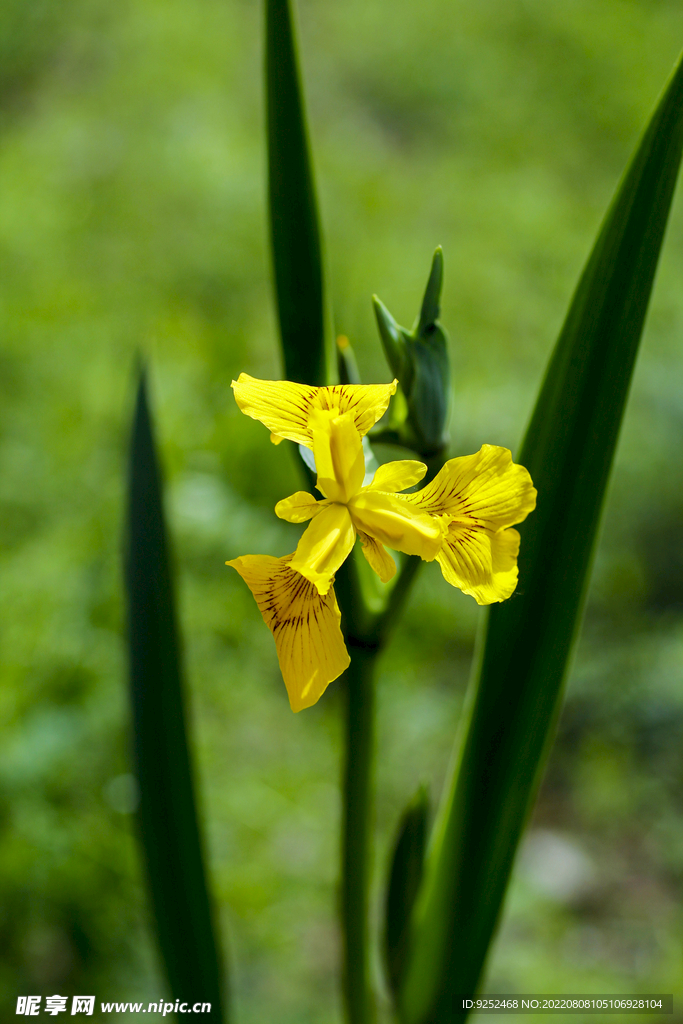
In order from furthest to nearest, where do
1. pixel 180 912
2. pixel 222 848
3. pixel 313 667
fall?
pixel 222 848 < pixel 180 912 < pixel 313 667

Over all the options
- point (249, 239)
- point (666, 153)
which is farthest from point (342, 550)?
point (249, 239)

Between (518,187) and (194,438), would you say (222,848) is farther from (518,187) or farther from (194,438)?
(518,187)

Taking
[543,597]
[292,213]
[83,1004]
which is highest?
[292,213]

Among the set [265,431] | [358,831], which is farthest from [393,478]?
[265,431]

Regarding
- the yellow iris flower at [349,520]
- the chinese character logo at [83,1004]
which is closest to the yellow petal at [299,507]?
the yellow iris flower at [349,520]

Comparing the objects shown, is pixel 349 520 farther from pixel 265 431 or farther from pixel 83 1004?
pixel 265 431

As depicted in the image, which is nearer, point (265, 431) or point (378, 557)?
point (378, 557)

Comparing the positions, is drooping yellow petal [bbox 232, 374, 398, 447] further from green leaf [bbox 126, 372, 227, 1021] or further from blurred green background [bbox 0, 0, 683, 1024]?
blurred green background [bbox 0, 0, 683, 1024]

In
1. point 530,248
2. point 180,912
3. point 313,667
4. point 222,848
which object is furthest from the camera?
point 530,248

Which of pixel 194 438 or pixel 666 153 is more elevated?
pixel 666 153
